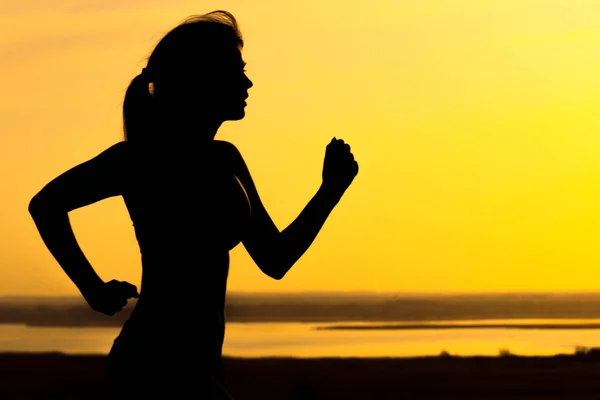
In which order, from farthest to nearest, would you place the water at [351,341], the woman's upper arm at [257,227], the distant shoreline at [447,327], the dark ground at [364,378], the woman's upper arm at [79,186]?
1. the distant shoreline at [447,327]
2. the water at [351,341]
3. the dark ground at [364,378]
4. the woman's upper arm at [257,227]
5. the woman's upper arm at [79,186]

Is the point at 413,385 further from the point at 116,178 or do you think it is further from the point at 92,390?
the point at 116,178

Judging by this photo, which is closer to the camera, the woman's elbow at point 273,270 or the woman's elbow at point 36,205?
the woman's elbow at point 36,205

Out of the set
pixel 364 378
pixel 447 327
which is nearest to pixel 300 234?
pixel 364 378

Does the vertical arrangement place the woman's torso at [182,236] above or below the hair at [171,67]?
below

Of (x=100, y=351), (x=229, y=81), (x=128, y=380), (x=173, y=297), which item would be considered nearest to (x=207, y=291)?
(x=173, y=297)

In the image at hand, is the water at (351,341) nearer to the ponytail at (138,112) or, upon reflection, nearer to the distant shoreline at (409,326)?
the distant shoreline at (409,326)

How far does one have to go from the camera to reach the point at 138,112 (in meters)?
3.50

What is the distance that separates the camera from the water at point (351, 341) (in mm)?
26672

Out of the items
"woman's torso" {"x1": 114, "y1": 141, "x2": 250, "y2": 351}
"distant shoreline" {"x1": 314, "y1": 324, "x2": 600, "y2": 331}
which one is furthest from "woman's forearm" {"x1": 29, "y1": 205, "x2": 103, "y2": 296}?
"distant shoreline" {"x1": 314, "y1": 324, "x2": 600, "y2": 331}

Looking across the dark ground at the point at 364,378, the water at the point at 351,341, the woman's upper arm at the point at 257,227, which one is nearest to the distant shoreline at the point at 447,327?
the water at the point at 351,341

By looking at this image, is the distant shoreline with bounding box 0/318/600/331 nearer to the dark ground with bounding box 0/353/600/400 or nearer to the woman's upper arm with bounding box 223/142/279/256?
the dark ground with bounding box 0/353/600/400

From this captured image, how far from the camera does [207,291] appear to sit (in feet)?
11.2

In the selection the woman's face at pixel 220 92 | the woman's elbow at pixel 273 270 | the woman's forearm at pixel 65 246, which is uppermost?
the woman's face at pixel 220 92

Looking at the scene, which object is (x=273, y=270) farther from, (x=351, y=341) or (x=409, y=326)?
(x=409, y=326)
